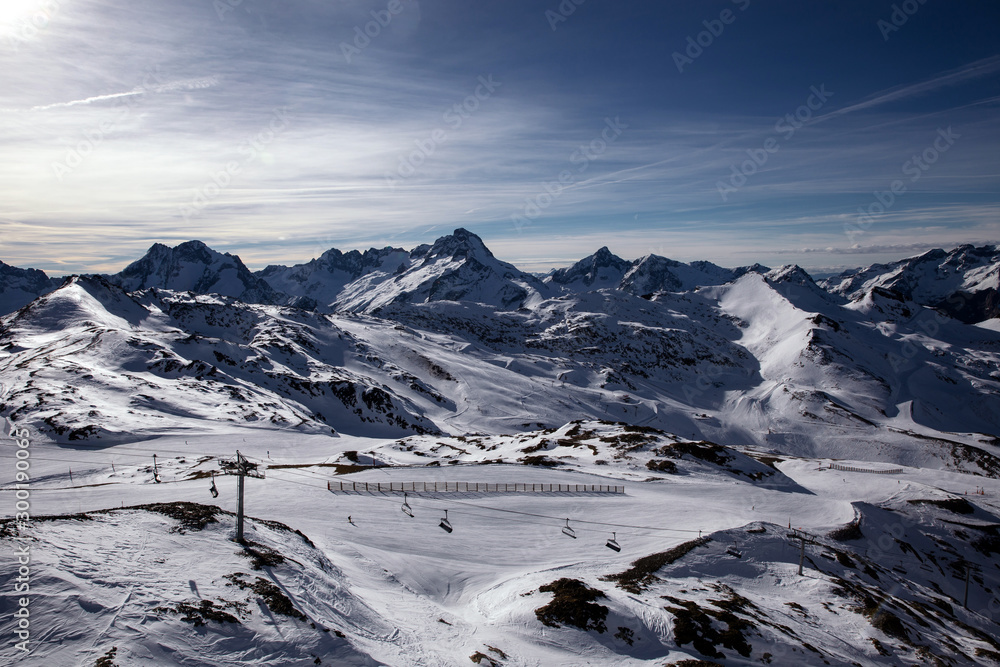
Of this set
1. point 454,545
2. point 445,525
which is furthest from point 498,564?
point 445,525

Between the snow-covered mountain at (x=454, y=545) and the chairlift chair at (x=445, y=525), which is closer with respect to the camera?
the snow-covered mountain at (x=454, y=545)

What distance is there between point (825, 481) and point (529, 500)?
55.7m

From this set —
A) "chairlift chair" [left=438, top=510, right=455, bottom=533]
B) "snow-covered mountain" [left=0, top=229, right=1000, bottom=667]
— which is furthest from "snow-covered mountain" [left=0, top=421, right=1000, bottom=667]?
"chairlift chair" [left=438, top=510, right=455, bottom=533]

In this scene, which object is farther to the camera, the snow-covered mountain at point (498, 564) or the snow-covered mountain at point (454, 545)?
the snow-covered mountain at point (454, 545)

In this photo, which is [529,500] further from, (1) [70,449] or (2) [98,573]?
(1) [70,449]

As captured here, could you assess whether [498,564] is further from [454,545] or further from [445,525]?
[445,525]

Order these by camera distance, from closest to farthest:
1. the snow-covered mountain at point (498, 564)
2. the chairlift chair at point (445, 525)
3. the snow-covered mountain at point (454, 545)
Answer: the snow-covered mountain at point (498, 564) → the snow-covered mountain at point (454, 545) → the chairlift chair at point (445, 525)

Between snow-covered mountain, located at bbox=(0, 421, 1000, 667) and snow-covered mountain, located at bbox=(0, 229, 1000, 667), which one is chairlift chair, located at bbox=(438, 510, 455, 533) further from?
snow-covered mountain, located at bbox=(0, 421, 1000, 667)

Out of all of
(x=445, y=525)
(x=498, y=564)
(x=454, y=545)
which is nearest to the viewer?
(x=498, y=564)

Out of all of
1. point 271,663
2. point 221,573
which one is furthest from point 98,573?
point 271,663

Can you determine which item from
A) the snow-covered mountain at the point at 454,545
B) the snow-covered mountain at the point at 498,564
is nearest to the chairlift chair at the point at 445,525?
the snow-covered mountain at the point at 454,545

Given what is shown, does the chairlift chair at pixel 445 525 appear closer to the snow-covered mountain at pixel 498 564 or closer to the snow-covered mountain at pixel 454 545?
the snow-covered mountain at pixel 454 545

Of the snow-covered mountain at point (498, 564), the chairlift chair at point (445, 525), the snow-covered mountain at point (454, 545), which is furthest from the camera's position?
the chairlift chair at point (445, 525)

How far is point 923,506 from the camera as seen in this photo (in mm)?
64812
